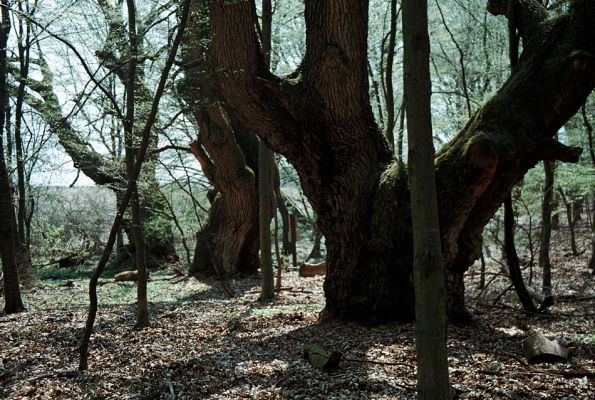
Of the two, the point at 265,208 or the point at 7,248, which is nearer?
the point at 7,248

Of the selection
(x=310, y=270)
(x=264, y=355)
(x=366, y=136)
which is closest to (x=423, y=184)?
(x=264, y=355)

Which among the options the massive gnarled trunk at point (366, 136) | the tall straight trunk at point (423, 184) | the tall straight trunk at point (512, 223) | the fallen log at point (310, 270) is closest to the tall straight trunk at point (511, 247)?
the tall straight trunk at point (512, 223)

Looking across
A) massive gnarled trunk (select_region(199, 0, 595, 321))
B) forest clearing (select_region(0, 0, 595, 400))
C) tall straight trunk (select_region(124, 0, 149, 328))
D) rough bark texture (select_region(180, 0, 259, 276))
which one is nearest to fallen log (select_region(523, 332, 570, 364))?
forest clearing (select_region(0, 0, 595, 400))

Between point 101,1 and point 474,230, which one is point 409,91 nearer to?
point 474,230

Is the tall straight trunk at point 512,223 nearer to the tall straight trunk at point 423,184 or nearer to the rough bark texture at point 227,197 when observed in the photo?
the tall straight trunk at point 423,184

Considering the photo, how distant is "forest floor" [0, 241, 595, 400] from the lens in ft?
13.3

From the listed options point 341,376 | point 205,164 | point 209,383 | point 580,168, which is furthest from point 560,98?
point 205,164

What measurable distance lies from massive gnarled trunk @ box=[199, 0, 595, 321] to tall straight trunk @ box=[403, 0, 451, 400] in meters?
2.71

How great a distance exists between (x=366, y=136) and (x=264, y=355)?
2.84 m

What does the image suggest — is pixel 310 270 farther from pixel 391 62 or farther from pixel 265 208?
pixel 391 62

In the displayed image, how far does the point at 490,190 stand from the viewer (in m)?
5.50

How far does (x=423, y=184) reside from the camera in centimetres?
275

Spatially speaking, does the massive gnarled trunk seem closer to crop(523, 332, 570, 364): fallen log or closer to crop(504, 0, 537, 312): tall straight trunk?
crop(504, 0, 537, 312): tall straight trunk

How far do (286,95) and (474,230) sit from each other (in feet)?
8.85
